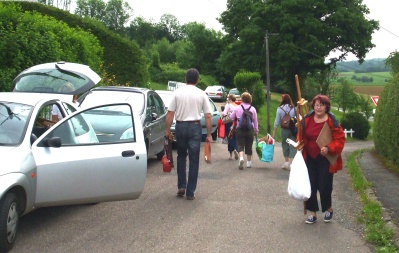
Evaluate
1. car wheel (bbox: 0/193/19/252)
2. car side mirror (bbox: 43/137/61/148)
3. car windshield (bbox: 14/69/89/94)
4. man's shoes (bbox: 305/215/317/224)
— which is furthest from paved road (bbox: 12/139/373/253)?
car windshield (bbox: 14/69/89/94)

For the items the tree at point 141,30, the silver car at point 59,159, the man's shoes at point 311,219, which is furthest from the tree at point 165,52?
the man's shoes at point 311,219

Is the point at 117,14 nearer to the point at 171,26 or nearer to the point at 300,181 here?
the point at 171,26

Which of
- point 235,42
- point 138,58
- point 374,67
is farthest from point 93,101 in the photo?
point 374,67

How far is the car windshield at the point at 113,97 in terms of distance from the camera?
12.8 meters

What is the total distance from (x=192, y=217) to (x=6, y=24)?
8456mm

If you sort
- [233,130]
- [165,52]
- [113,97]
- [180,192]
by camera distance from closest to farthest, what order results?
[180,192] → [113,97] → [233,130] → [165,52]

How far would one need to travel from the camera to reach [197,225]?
7.73m

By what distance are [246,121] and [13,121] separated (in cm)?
689

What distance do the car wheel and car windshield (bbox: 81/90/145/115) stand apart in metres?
6.36

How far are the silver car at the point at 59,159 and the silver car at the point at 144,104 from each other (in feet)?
13.1

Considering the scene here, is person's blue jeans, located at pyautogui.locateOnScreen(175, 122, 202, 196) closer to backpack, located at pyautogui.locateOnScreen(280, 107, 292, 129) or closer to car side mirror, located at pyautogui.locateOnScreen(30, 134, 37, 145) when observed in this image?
car side mirror, located at pyautogui.locateOnScreen(30, 134, 37, 145)

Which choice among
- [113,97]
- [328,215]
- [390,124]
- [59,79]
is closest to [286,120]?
[390,124]

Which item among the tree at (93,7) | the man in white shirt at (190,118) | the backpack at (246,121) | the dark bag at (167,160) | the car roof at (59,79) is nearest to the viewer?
the man in white shirt at (190,118)

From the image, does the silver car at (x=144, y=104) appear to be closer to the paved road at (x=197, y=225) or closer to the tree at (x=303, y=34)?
the paved road at (x=197, y=225)
